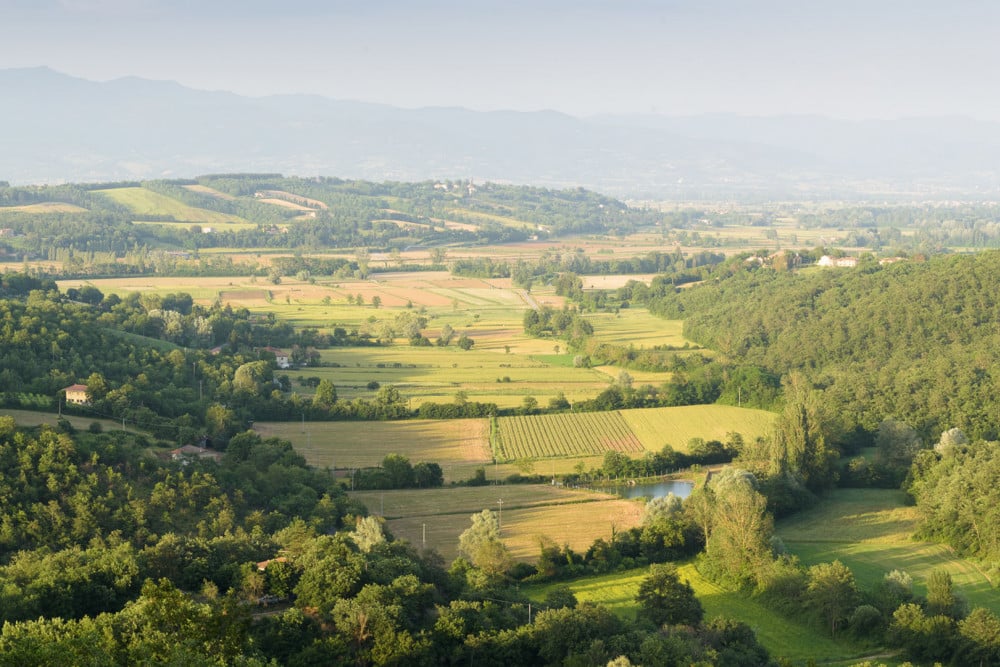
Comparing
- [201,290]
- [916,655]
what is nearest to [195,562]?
[916,655]

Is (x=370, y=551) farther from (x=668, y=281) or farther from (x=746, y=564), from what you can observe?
(x=668, y=281)

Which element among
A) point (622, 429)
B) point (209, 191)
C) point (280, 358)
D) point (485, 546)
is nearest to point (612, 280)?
point (280, 358)

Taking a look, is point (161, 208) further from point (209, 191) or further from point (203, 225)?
point (209, 191)

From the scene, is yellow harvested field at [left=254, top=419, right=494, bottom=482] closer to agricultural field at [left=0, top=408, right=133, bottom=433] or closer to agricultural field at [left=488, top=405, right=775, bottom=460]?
agricultural field at [left=488, top=405, right=775, bottom=460]

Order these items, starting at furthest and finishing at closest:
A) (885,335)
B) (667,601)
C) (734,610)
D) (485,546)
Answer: (885,335) < (485,546) < (734,610) < (667,601)

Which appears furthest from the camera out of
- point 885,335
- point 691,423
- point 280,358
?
point 280,358

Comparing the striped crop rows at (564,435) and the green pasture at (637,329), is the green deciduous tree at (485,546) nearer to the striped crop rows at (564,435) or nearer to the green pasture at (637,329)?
the striped crop rows at (564,435)

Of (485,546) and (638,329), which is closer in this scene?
(485,546)

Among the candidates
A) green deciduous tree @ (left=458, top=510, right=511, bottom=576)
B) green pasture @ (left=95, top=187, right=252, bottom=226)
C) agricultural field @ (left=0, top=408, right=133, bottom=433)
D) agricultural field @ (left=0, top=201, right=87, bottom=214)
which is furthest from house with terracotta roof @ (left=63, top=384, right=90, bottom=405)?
green pasture @ (left=95, top=187, right=252, bottom=226)
